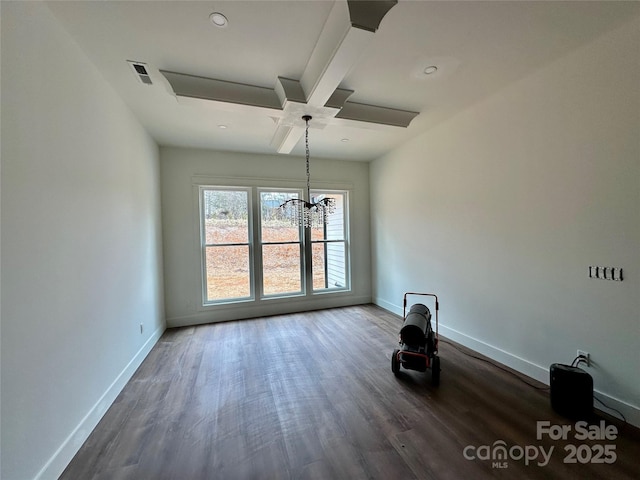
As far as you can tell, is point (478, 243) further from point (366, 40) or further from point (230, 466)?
point (230, 466)

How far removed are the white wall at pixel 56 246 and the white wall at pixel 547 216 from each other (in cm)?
312

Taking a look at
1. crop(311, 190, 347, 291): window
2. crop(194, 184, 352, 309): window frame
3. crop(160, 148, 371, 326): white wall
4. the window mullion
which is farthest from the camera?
crop(311, 190, 347, 291): window

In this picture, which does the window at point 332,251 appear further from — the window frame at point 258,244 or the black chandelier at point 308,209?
the black chandelier at point 308,209

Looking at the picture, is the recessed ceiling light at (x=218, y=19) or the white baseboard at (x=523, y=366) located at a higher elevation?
the recessed ceiling light at (x=218, y=19)

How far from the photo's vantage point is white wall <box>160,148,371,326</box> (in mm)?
4297

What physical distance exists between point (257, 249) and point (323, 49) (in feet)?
11.2

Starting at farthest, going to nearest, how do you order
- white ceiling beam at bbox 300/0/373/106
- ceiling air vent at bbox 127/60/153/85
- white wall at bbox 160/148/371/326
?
white wall at bbox 160/148/371/326
ceiling air vent at bbox 127/60/153/85
white ceiling beam at bbox 300/0/373/106

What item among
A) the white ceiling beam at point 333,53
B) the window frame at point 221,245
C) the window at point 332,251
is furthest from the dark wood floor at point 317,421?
the white ceiling beam at point 333,53

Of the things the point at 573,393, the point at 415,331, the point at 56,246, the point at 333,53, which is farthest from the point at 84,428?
the point at 573,393

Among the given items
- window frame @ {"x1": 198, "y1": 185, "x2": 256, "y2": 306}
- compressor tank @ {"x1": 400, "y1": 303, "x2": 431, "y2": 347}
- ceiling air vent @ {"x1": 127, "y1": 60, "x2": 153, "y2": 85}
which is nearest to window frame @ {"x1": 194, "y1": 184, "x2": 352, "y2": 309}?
window frame @ {"x1": 198, "y1": 185, "x2": 256, "y2": 306}

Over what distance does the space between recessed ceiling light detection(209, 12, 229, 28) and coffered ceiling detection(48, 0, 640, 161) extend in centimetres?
3

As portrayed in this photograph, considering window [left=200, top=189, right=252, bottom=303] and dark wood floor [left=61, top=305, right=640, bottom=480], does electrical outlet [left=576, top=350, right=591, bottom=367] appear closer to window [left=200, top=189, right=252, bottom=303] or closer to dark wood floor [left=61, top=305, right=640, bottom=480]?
dark wood floor [left=61, top=305, right=640, bottom=480]

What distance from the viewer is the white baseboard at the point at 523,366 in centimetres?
200

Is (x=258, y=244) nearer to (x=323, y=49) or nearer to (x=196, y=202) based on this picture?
(x=196, y=202)
